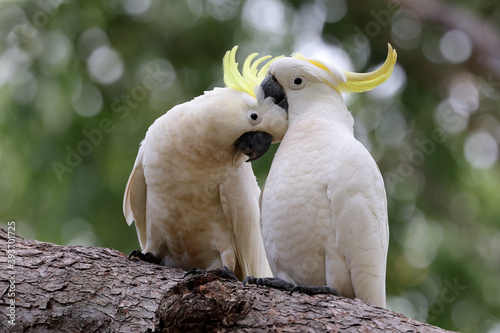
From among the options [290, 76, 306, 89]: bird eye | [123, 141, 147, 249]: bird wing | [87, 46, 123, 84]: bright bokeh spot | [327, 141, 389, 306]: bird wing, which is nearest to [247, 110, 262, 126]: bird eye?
[290, 76, 306, 89]: bird eye

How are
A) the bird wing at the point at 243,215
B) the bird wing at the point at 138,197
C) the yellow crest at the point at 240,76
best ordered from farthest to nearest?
the bird wing at the point at 138,197 → the bird wing at the point at 243,215 → the yellow crest at the point at 240,76

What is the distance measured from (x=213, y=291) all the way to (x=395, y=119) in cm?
442

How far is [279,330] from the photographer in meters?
2.50

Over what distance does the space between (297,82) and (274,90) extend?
0.17 metres

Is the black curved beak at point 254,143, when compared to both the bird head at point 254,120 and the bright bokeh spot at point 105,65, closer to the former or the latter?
the bird head at point 254,120

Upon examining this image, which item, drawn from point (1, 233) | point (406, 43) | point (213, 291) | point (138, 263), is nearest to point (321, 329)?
point (213, 291)

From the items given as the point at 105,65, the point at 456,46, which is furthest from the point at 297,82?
the point at 456,46

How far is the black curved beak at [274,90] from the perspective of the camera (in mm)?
3590

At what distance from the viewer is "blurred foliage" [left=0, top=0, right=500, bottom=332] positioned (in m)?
5.64

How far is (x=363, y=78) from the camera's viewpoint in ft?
11.4

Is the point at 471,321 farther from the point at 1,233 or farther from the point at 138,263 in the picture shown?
the point at 1,233

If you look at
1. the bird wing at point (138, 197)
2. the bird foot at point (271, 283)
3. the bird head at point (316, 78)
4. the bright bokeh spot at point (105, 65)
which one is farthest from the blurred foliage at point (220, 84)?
the bird foot at point (271, 283)

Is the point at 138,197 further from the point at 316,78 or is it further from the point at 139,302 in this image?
the point at 316,78

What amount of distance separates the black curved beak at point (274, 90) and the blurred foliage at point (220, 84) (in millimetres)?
1865
